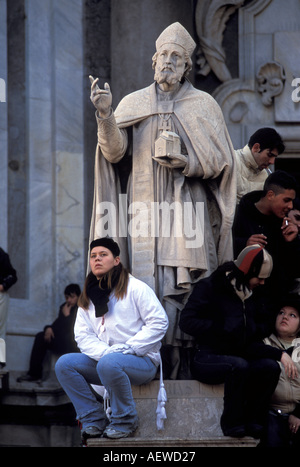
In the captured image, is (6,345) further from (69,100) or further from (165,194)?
(165,194)

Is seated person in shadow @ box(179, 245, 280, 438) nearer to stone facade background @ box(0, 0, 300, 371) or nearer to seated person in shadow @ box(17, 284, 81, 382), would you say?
seated person in shadow @ box(17, 284, 81, 382)

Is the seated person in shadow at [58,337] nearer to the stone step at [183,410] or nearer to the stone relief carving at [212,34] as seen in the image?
the stone relief carving at [212,34]

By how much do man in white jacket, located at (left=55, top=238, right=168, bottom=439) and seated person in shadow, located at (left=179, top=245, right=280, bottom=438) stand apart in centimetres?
36

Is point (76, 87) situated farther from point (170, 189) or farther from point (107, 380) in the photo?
point (107, 380)

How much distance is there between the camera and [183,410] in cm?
1537

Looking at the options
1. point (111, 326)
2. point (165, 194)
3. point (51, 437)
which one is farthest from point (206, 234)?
point (51, 437)

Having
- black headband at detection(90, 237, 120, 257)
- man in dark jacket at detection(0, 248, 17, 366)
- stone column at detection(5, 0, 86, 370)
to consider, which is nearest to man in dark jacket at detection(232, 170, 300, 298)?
black headband at detection(90, 237, 120, 257)

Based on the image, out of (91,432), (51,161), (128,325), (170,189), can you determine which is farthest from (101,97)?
(51,161)

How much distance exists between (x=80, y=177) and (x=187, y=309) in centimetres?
615

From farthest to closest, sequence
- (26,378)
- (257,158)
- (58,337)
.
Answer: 1. (26,378)
2. (58,337)
3. (257,158)

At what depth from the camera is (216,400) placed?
1542cm

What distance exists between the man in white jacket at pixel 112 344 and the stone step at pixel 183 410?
178 mm

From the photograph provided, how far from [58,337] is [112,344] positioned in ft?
16.4

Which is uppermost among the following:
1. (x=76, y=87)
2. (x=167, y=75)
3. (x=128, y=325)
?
(x=76, y=87)
